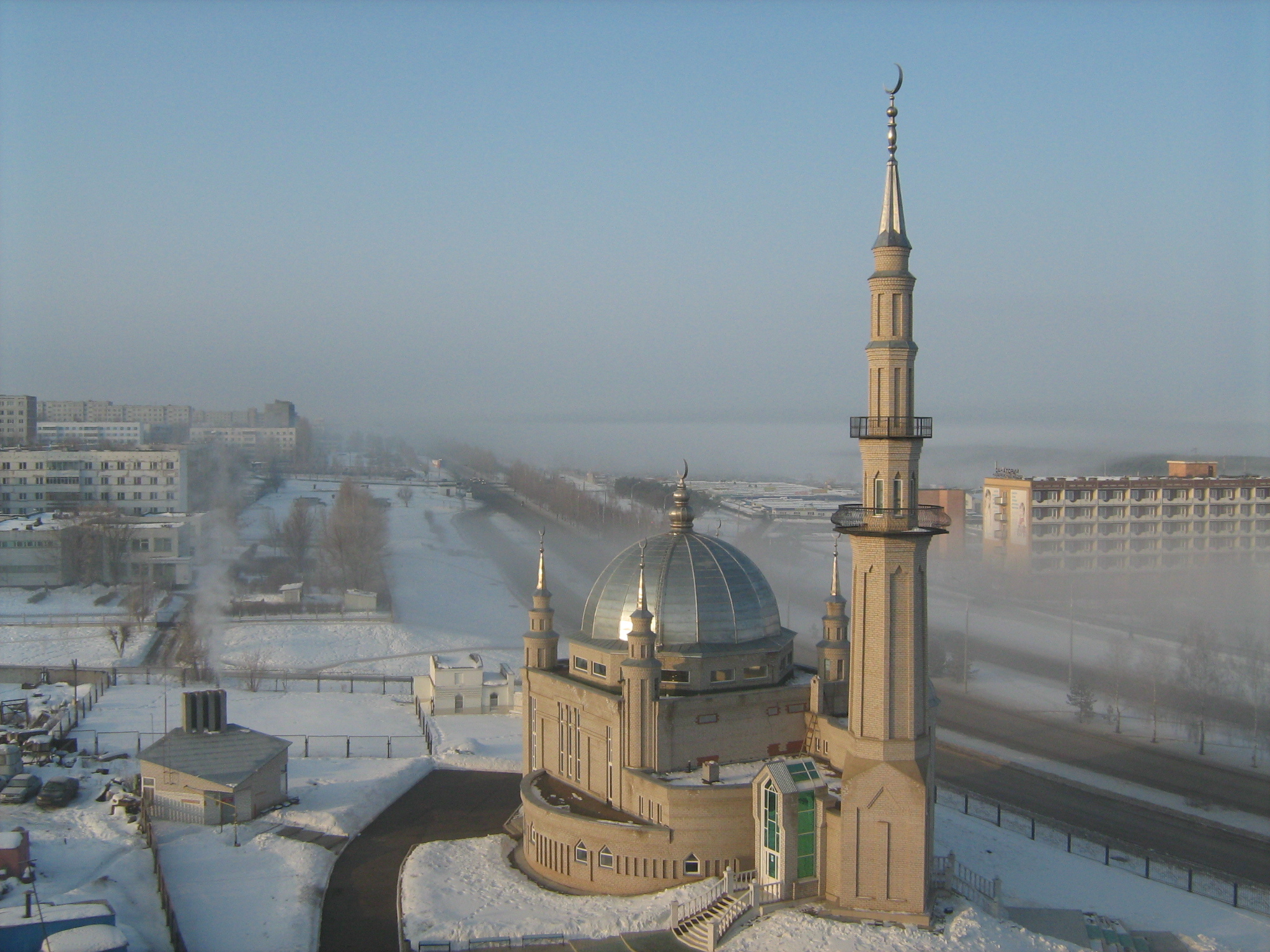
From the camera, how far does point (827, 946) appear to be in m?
21.6

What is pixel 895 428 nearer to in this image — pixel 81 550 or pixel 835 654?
pixel 835 654

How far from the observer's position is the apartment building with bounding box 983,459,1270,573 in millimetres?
72875

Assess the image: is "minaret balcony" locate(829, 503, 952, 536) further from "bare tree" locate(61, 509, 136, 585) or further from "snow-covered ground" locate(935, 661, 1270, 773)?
"bare tree" locate(61, 509, 136, 585)

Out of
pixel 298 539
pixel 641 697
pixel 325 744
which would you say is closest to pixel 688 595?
pixel 641 697

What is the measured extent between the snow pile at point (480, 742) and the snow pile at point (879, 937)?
16.9m

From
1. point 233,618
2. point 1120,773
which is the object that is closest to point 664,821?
point 1120,773

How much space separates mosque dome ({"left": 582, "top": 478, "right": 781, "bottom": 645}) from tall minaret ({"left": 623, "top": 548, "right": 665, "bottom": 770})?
1.18 m

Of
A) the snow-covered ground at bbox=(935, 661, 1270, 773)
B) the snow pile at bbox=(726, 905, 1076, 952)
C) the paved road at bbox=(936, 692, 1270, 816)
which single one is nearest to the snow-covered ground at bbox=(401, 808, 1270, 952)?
the snow pile at bbox=(726, 905, 1076, 952)

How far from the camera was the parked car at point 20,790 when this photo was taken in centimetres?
3266

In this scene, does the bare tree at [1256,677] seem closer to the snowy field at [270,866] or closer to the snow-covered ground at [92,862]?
the snowy field at [270,866]

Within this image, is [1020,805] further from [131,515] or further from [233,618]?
[131,515]

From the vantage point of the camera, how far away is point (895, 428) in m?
24.8

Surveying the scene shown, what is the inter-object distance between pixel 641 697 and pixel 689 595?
3.32 m

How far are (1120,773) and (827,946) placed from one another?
25.1 meters
